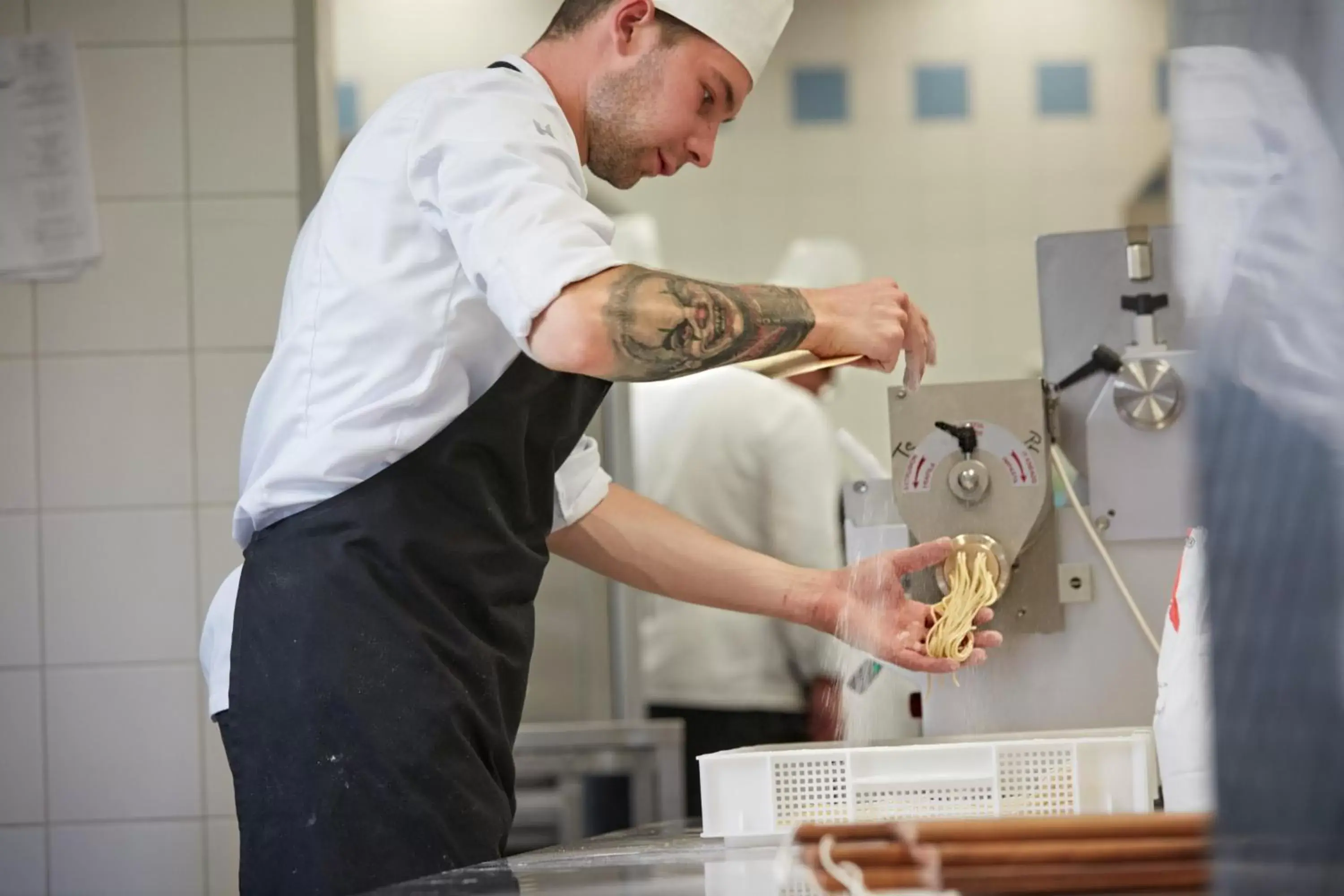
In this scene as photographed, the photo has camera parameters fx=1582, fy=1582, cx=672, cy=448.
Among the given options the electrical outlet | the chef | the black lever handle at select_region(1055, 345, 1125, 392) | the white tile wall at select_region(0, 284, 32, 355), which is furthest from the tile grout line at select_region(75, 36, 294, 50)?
the electrical outlet

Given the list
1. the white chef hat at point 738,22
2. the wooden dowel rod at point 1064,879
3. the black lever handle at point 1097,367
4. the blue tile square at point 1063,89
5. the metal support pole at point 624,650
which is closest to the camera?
the wooden dowel rod at point 1064,879

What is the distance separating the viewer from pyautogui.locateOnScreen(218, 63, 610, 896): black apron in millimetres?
1487

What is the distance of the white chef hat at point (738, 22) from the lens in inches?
67.4

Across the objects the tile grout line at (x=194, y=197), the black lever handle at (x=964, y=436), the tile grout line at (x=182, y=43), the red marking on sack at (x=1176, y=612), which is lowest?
the red marking on sack at (x=1176, y=612)

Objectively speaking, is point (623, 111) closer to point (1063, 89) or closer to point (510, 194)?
point (510, 194)

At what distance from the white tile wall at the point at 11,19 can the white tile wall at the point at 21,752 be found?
3.80ft

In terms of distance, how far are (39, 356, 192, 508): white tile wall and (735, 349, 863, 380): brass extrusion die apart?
1537 mm

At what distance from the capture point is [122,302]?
9.27 feet

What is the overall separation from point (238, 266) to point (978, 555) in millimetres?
1571

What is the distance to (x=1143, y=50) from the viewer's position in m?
4.72

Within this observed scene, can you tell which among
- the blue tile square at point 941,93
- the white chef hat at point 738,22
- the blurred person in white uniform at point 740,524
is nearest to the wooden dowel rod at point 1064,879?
the white chef hat at point 738,22

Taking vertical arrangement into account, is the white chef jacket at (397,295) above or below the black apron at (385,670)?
above

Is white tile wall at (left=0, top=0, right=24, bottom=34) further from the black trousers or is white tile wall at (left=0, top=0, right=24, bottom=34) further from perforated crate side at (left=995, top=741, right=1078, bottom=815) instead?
perforated crate side at (left=995, top=741, right=1078, bottom=815)

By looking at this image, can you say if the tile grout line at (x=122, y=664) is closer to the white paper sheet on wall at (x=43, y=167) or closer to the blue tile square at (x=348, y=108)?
the white paper sheet on wall at (x=43, y=167)
